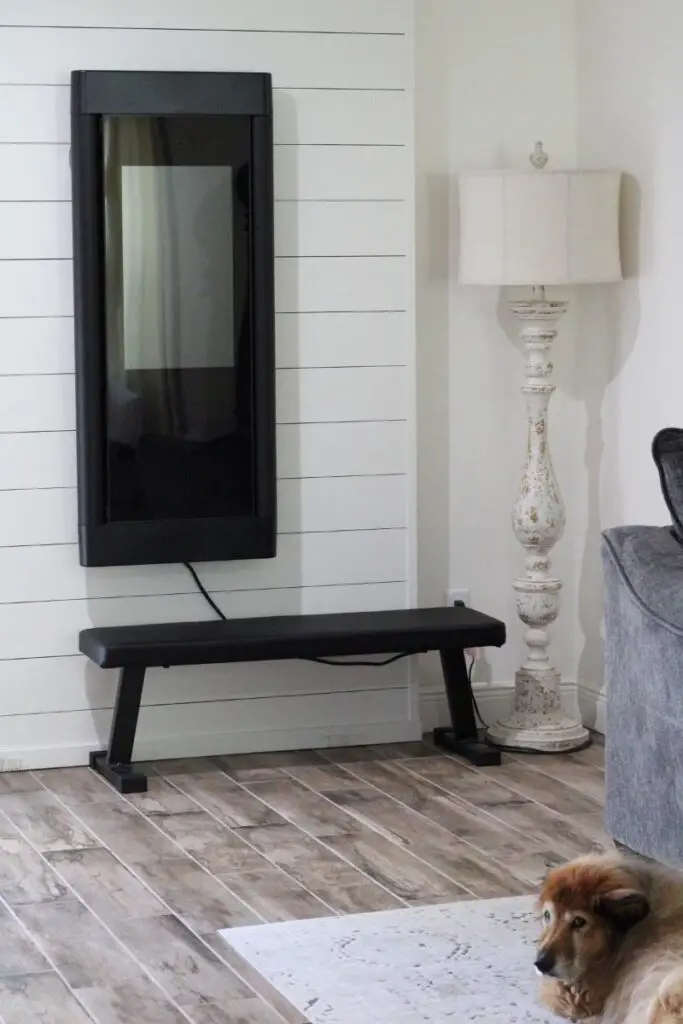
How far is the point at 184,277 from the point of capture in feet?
14.5

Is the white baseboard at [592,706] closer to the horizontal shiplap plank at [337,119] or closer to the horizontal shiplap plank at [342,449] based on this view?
the horizontal shiplap plank at [342,449]

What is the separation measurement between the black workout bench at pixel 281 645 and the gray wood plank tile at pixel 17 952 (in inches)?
40.3

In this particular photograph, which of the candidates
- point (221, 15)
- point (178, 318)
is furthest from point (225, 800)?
point (221, 15)

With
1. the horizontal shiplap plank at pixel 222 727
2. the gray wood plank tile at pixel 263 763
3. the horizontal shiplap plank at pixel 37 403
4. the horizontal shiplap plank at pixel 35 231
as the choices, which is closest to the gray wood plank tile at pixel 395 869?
the gray wood plank tile at pixel 263 763

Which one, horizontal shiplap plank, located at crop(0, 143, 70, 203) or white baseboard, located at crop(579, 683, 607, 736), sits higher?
horizontal shiplap plank, located at crop(0, 143, 70, 203)

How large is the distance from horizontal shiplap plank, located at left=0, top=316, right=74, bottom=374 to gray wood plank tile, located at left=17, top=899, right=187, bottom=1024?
1.58 m

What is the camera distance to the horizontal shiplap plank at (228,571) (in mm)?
4418

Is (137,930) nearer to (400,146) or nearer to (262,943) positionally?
(262,943)

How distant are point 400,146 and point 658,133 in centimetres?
72

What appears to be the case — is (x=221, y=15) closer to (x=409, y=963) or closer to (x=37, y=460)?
(x=37, y=460)

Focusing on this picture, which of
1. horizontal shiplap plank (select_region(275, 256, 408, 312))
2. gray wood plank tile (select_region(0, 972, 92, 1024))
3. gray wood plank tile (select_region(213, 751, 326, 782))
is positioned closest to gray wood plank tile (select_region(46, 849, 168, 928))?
gray wood plank tile (select_region(0, 972, 92, 1024))

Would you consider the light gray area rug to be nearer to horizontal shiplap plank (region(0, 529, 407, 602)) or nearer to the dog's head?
the dog's head

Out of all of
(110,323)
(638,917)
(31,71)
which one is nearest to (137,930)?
(638,917)

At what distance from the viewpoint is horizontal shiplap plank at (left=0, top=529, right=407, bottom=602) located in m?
4.42
